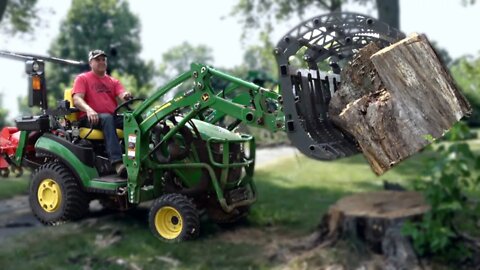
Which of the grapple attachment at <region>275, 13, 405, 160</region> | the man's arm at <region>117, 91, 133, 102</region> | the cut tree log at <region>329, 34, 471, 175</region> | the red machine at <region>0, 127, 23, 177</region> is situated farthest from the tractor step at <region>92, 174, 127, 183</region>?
the cut tree log at <region>329, 34, 471, 175</region>

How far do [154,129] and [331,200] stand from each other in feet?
128

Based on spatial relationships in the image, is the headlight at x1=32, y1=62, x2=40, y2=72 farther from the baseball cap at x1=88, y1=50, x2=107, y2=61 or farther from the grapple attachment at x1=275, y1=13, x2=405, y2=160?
the grapple attachment at x1=275, y1=13, x2=405, y2=160

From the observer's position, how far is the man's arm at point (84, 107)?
3307 millimetres

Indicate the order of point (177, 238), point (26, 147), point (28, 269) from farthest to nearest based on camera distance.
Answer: point (28, 269) < point (26, 147) < point (177, 238)

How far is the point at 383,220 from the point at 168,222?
24894mm

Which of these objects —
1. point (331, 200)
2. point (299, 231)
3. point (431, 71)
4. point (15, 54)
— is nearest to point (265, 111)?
point (431, 71)

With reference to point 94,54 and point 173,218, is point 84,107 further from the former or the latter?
point 173,218

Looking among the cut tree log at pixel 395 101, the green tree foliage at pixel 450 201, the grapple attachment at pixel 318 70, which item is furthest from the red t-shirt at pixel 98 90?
the green tree foliage at pixel 450 201

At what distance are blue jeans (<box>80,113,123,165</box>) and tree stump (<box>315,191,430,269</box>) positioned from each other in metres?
23.6

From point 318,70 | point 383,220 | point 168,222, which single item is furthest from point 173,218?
point 383,220

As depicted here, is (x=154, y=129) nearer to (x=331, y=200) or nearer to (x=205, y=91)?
(x=205, y=91)

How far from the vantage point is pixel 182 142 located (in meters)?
3.59

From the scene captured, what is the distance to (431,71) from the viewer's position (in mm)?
3547

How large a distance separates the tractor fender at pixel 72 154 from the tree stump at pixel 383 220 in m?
23.6
